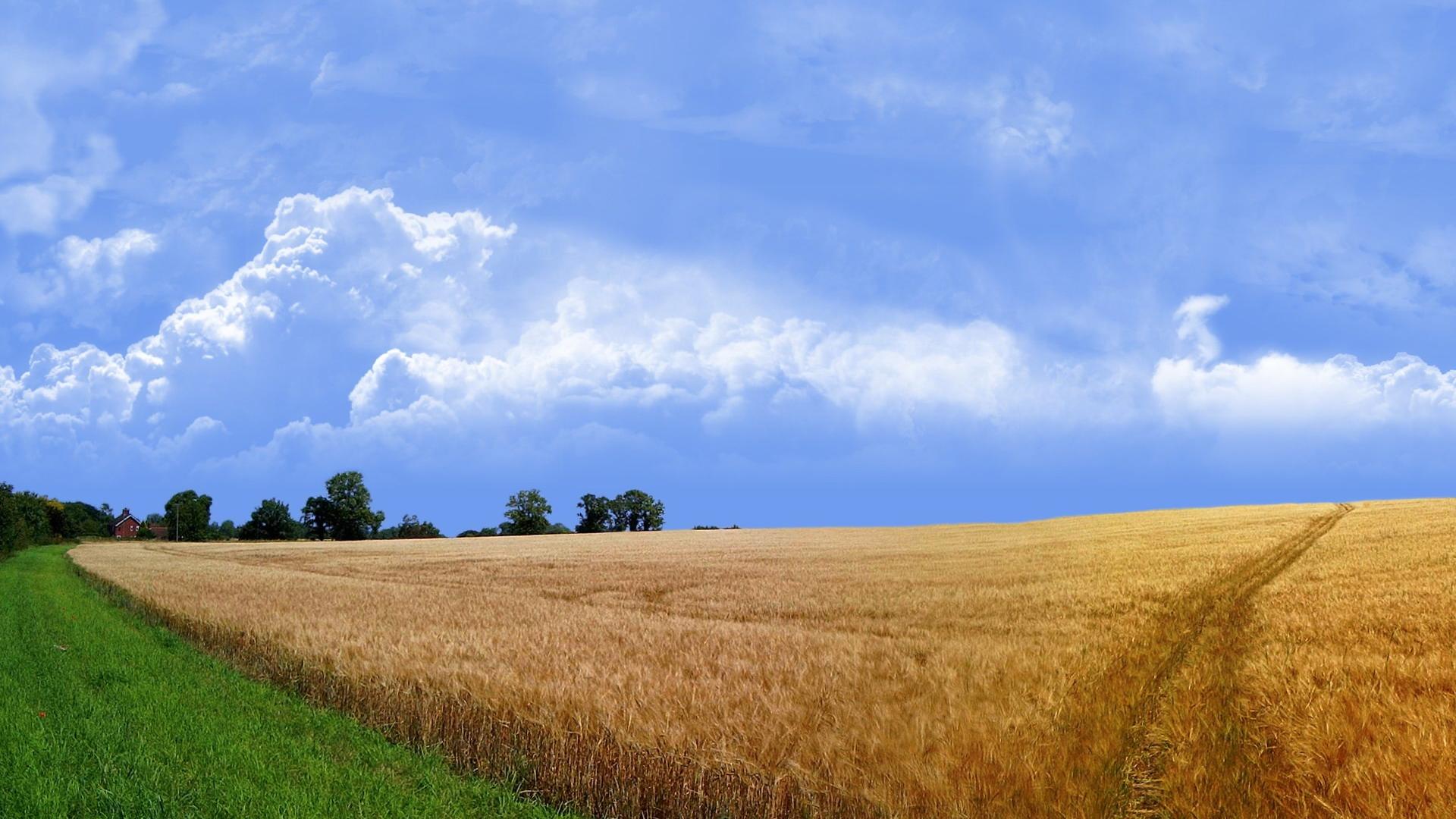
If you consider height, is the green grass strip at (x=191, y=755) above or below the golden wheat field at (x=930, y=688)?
below

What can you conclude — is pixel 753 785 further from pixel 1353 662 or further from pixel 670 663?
pixel 1353 662

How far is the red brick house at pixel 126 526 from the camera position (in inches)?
5605

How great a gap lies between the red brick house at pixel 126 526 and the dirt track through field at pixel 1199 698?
174 m

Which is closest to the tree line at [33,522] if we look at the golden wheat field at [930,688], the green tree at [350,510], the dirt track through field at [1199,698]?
the green tree at [350,510]

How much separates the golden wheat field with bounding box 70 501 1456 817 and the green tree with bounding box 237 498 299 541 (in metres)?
125

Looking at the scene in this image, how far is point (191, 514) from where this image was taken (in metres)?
131

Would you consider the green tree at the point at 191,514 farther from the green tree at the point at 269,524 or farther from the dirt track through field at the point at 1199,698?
the dirt track through field at the point at 1199,698

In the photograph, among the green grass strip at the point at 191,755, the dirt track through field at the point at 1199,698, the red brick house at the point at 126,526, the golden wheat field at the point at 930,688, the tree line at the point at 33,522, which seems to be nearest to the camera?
the golden wheat field at the point at 930,688

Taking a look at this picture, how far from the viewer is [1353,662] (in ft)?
27.4

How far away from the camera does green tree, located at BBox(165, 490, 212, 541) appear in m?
131

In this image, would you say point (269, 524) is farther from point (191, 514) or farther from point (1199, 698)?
point (1199, 698)

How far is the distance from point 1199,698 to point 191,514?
15538 cm

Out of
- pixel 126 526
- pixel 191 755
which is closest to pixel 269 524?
pixel 126 526

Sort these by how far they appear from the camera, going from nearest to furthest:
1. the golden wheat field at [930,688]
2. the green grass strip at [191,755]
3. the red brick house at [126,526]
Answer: the golden wheat field at [930,688] → the green grass strip at [191,755] → the red brick house at [126,526]
